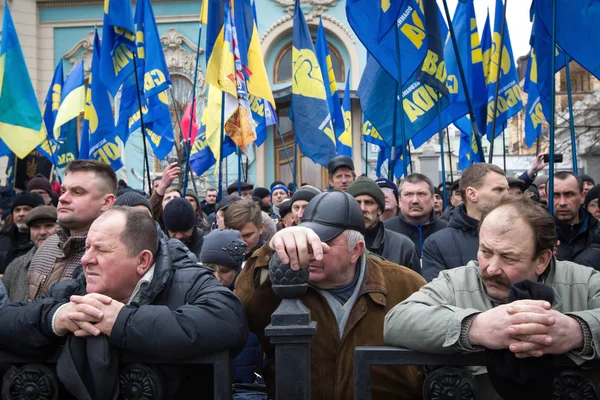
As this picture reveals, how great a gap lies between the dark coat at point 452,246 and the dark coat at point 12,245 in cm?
394

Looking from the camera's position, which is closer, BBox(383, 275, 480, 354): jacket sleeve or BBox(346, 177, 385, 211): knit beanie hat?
BBox(383, 275, 480, 354): jacket sleeve

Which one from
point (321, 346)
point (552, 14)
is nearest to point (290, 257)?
point (321, 346)

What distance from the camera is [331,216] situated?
2.69 meters

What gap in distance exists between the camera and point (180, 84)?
21.1 meters

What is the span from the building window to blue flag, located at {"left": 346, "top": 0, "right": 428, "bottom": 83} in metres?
14.5

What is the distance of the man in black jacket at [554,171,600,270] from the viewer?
16.0 feet

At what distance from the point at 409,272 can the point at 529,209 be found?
0.74 m

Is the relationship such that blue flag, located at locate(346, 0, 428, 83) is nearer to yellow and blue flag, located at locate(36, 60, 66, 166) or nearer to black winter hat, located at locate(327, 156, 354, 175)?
black winter hat, located at locate(327, 156, 354, 175)

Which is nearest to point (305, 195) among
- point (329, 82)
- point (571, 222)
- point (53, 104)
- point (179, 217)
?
point (179, 217)

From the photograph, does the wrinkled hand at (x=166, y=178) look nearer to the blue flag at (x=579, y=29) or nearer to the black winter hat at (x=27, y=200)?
the black winter hat at (x=27, y=200)

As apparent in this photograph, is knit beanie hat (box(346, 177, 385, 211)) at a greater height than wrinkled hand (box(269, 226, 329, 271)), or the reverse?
knit beanie hat (box(346, 177, 385, 211))

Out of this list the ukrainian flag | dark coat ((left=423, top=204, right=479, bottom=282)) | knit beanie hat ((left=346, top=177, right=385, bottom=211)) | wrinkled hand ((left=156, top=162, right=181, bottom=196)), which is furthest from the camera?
the ukrainian flag

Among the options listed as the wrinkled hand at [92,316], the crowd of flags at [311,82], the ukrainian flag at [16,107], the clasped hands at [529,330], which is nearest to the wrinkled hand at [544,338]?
the clasped hands at [529,330]

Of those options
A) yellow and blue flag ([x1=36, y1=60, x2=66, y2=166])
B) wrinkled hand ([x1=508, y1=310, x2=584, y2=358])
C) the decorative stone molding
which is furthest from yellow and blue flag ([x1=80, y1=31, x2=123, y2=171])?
the decorative stone molding
